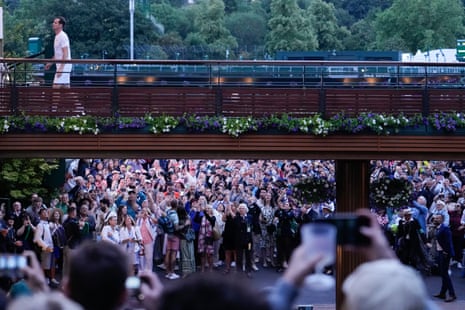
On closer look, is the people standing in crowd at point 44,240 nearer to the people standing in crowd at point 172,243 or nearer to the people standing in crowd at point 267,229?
the people standing in crowd at point 172,243

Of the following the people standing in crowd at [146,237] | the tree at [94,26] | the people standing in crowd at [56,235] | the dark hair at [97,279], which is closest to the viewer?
the dark hair at [97,279]

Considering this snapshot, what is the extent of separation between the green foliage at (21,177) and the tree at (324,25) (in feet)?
220

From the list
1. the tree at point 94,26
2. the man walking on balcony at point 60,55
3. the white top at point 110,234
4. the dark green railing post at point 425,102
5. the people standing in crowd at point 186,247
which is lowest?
the people standing in crowd at point 186,247

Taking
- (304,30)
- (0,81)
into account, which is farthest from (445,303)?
(304,30)

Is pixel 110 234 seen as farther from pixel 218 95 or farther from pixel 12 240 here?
pixel 218 95

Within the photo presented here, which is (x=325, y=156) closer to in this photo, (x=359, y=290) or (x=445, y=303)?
(x=445, y=303)

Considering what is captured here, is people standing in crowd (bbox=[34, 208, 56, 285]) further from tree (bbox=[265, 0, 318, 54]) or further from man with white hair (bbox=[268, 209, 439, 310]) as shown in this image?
tree (bbox=[265, 0, 318, 54])

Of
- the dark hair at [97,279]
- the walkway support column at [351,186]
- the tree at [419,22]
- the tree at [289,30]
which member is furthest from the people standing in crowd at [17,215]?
the tree at [419,22]

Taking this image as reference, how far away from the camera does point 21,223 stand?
22.3m

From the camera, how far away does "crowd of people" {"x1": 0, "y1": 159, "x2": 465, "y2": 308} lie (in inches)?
881

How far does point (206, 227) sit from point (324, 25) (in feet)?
232

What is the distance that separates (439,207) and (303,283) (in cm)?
1965

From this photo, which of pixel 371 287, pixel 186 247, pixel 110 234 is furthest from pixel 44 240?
pixel 371 287

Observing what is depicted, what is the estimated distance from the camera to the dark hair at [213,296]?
3.73 m
